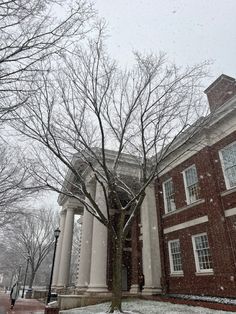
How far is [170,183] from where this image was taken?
59.5 ft

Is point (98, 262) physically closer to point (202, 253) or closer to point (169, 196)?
point (202, 253)

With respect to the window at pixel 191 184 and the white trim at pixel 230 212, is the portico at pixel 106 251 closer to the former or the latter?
the window at pixel 191 184

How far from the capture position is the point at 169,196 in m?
17.9

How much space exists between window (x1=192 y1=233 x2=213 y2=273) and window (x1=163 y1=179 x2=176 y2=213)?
3084mm

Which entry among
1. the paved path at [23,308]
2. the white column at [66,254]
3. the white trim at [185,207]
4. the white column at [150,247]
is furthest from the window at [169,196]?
the white column at [66,254]

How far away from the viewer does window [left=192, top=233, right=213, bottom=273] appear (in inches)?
541

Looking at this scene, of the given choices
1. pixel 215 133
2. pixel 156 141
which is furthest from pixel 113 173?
pixel 215 133

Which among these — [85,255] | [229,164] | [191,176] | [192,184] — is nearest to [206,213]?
[192,184]

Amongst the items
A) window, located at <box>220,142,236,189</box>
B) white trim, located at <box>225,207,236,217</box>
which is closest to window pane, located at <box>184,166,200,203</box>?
window, located at <box>220,142,236,189</box>

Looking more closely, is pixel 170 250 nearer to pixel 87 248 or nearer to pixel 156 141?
pixel 87 248

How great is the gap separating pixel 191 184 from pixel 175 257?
4.66 metres

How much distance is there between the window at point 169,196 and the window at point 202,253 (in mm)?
3084

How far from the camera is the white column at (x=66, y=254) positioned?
22.7 m

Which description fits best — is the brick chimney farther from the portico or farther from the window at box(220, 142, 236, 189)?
the portico
